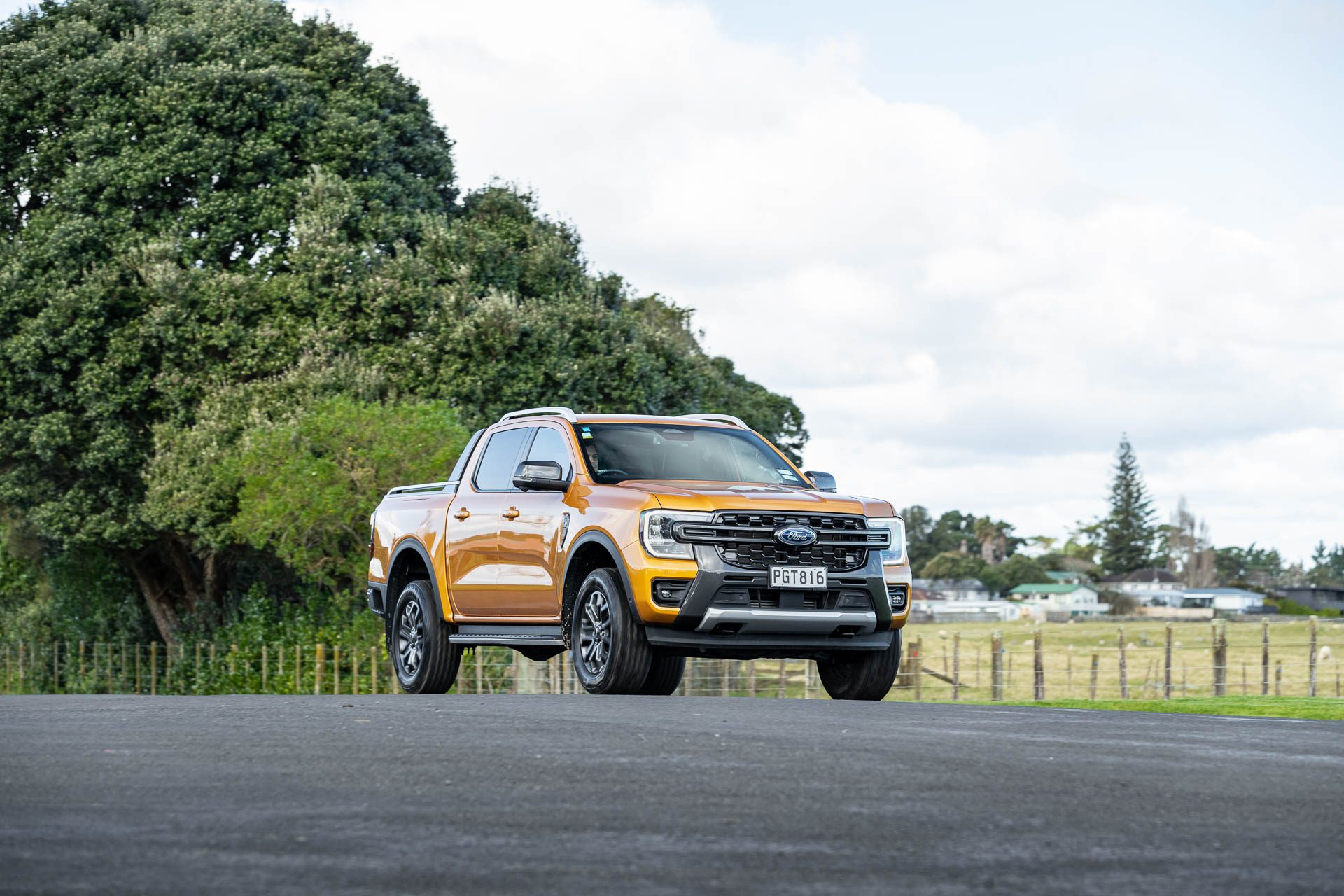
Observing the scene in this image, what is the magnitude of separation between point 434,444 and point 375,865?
22.7 m

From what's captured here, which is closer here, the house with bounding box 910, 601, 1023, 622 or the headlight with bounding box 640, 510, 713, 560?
the headlight with bounding box 640, 510, 713, 560

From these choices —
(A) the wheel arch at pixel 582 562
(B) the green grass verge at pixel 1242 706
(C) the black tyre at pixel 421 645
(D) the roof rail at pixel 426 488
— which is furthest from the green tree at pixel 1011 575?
(A) the wheel arch at pixel 582 562

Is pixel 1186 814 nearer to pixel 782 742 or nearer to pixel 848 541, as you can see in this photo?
pixel 782 742

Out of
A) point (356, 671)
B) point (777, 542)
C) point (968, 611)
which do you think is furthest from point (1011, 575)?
point (777, 542)

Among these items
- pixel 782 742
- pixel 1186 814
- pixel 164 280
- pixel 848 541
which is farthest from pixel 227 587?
pixel 1186 814

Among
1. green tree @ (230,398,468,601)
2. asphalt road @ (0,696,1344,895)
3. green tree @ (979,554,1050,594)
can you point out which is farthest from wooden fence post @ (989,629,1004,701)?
green tree @ (979,554,1050,594)

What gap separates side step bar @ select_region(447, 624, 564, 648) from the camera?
13375 mm

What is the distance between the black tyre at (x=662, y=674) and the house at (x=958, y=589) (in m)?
165

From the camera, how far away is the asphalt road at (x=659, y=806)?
4887 mm

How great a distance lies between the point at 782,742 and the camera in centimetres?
841

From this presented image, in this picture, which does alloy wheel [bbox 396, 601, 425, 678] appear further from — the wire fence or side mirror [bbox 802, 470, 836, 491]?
the wire fence

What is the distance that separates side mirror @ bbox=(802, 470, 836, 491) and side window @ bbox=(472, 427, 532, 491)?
2295 mm

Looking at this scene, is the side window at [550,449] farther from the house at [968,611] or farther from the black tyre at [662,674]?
the house at [968,611]

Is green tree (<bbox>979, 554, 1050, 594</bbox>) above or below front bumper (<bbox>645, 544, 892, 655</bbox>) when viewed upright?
below
